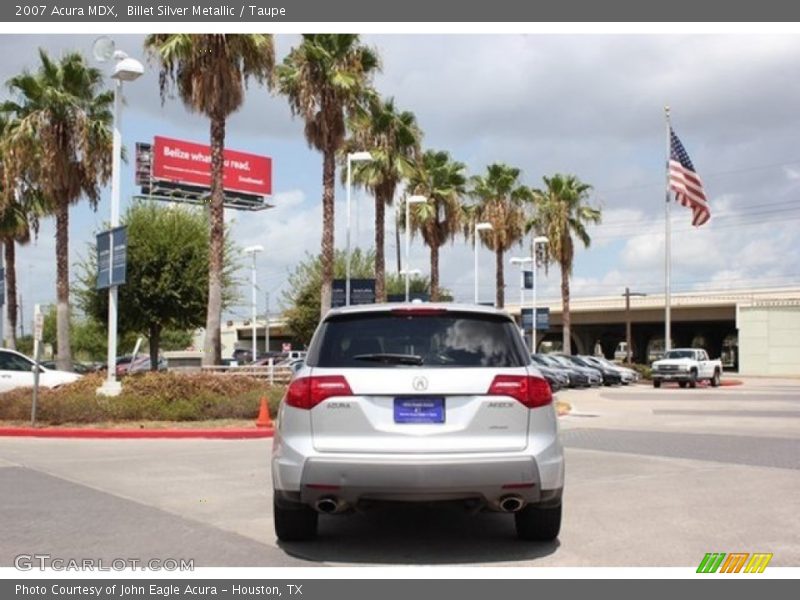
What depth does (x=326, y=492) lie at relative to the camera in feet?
20.7

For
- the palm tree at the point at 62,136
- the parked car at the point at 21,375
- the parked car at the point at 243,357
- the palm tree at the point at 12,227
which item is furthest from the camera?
the parked car at the point at 243,357

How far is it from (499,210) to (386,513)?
40246mm

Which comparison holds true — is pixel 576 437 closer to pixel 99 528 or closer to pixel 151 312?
pixel 99 528

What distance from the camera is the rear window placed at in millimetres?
6543

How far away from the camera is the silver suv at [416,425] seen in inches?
245

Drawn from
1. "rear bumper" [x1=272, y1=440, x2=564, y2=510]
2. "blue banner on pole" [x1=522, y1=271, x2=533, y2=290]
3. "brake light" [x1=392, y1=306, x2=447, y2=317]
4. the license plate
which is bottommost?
"rear bumper" [x1=272, y1=440, x2=564, y2=510]

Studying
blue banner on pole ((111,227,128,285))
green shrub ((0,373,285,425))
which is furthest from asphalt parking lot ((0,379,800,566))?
blue banner on pole ((111,227,128,285))

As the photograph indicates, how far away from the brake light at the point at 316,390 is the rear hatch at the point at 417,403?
0.04 metres

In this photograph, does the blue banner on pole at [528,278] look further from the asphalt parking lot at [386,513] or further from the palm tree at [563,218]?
the asphalt parking lot at [386,513]

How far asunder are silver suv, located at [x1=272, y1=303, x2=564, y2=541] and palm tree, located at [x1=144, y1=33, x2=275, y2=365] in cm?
1784

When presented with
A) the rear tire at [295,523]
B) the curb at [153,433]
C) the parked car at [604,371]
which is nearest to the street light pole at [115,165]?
the curb at [153,433]

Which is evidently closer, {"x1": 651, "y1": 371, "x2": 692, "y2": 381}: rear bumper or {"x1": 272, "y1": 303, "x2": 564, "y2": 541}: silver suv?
{"x1": 272, "y1": 303, "x2": 564, "y2": 541}: silver suv

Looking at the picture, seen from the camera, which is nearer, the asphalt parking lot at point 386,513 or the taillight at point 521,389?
the taillight at point 521,389

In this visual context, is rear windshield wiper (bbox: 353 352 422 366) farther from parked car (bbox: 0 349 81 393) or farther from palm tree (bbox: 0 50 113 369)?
palm tree (bbox: 0 50 113 369)
